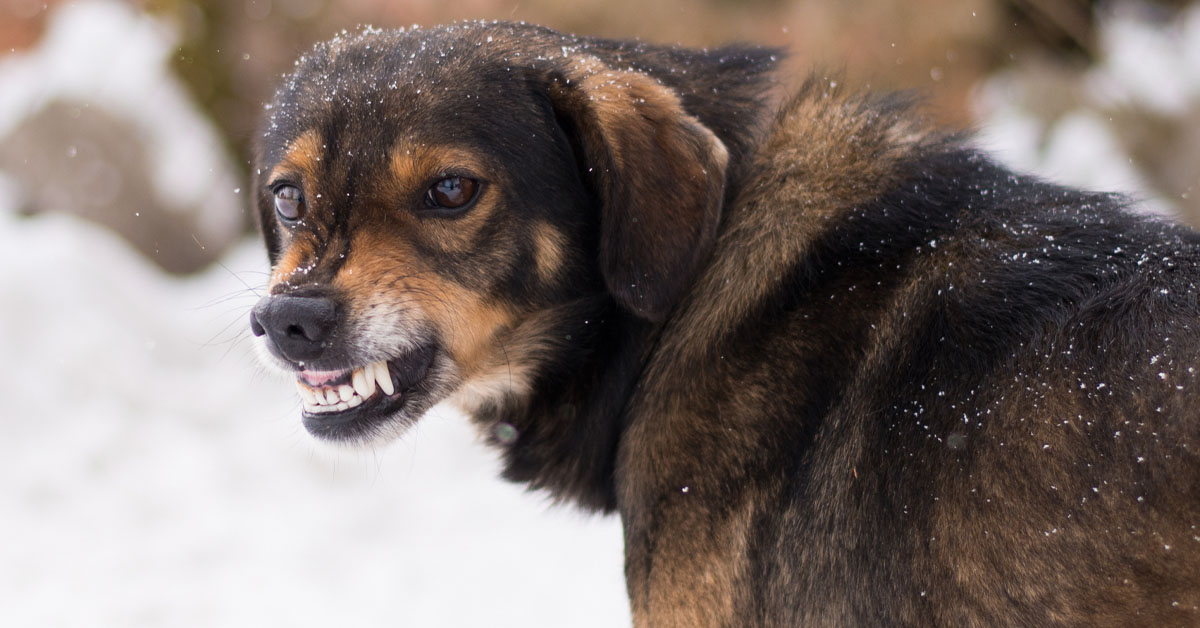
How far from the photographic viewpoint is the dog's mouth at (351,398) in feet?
8.89

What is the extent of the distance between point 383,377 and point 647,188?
2.82ft

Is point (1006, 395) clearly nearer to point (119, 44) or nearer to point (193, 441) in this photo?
point (193, 441)

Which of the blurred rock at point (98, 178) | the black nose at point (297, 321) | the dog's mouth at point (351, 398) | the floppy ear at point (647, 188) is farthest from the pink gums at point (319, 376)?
the blurred rock at point (98, 178)

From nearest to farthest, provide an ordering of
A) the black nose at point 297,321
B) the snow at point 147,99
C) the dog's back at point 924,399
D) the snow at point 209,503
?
1. the dog's back at point 924,399
2. the black nose at point 297,321
3. the snow at point 209,503
4. the snow at point 147,99

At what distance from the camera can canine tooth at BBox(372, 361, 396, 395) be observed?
2674 mm

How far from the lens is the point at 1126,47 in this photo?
29.8 ft

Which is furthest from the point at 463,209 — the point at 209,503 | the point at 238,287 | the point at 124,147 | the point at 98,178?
the point at 124,147

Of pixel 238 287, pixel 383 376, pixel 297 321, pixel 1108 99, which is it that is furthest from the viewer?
pixel 1108 99

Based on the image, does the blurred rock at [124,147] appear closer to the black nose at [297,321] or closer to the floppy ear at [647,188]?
the black nose at [297,321]

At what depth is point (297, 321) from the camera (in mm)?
2445

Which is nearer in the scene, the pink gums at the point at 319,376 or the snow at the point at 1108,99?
the pink gums at the point at 319,376

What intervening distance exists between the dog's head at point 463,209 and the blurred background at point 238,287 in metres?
0.45

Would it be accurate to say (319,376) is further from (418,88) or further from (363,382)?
(418,88)

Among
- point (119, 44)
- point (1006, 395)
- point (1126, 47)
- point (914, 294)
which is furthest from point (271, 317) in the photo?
point (1126, 47)
